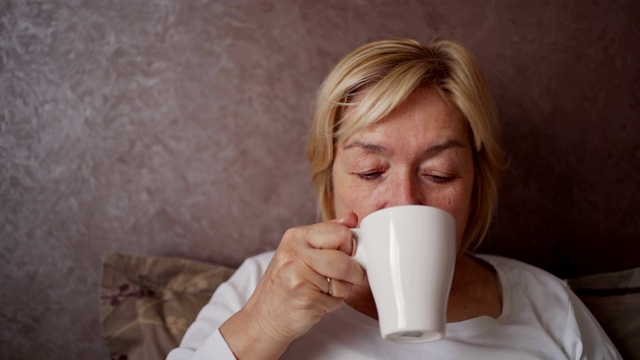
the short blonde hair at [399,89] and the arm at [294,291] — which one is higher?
the short blonde hair at [399,89]

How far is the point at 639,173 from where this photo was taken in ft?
4.42

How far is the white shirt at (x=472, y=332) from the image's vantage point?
89 centimetres

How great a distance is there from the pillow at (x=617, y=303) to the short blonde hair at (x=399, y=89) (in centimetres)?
46

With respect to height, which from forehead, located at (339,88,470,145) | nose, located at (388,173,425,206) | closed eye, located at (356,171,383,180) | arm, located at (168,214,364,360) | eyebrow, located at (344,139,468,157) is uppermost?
forehead, located at (339,88,470,145)

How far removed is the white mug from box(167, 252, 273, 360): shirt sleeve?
1.05 ft

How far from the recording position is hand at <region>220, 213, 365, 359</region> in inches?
27.6

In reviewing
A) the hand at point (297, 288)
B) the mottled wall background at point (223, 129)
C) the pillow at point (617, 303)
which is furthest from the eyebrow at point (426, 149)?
the pillow at point (617, 303)

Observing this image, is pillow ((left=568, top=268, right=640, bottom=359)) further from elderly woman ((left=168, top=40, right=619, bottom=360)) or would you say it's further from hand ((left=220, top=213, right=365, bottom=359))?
hand ((left=220, top=213, right=365, bottom=359))

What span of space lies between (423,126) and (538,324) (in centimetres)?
51

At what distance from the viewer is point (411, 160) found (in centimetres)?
86

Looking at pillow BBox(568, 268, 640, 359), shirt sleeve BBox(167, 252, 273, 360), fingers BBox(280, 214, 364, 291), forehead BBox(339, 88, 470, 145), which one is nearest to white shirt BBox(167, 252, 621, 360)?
shirt sleeve BBox(167, 252, 273, 360)

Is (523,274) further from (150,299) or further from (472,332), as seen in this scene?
(150,299)

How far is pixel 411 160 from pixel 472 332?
1.26 ft

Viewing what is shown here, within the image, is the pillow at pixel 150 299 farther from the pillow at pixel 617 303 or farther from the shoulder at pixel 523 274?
the pillow at pixel 617 303
